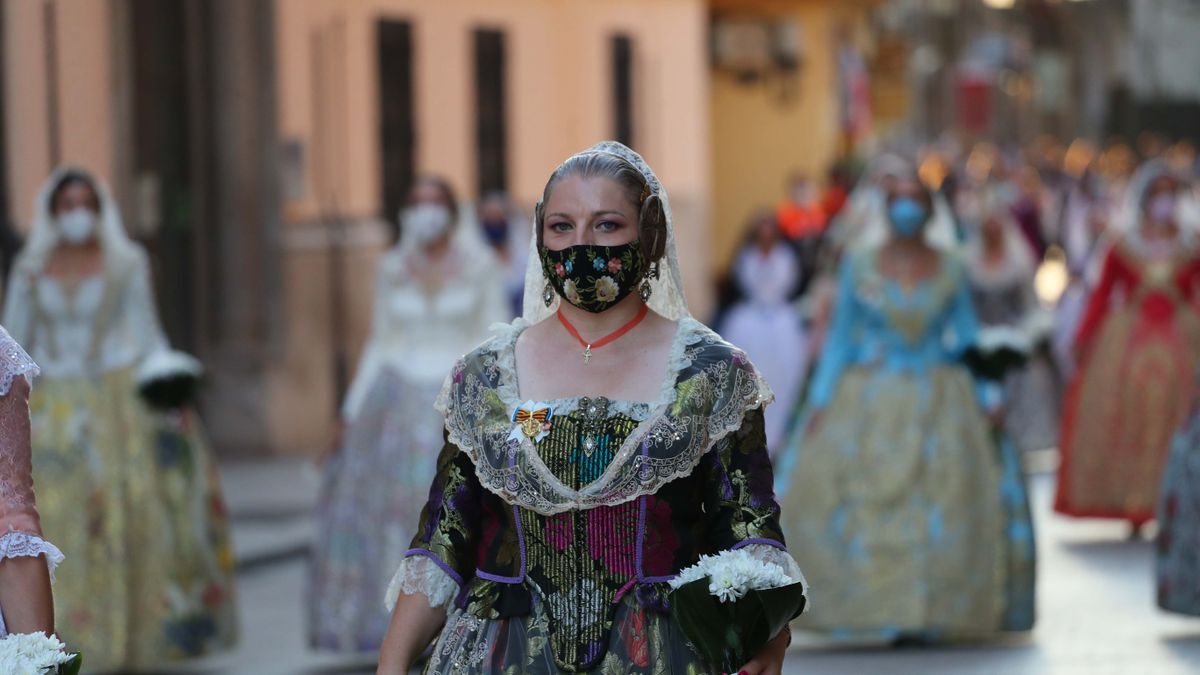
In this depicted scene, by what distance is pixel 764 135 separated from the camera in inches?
1412

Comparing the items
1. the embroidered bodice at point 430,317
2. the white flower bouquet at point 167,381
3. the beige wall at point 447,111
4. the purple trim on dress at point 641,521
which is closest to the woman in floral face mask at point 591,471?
the purple trim on dress at point 641,521

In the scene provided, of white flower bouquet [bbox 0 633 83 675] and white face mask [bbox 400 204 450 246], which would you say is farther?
white face mask [bbox 400 204 450 246]

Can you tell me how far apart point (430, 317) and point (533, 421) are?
20.0 feet

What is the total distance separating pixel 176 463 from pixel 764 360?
8.71m

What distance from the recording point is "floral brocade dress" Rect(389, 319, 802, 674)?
444 cm

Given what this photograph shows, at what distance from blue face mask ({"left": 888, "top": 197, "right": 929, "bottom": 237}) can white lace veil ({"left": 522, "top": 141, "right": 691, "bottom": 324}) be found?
18.1 ft

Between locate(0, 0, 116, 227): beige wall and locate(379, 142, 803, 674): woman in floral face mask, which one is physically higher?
locate(0, 0, 116, 227): beige wall

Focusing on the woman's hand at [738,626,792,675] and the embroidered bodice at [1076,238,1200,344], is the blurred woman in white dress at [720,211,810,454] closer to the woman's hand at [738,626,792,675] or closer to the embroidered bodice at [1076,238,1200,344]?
the embroidered bodice at [1076,238,1200,344]

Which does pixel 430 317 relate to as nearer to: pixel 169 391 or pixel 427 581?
pixel 169 391

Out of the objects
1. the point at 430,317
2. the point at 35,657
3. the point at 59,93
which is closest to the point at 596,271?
the point at 35,657

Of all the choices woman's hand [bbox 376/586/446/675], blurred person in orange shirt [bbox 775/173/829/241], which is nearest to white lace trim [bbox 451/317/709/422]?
woman's hand [bbox 376/586/446/675]

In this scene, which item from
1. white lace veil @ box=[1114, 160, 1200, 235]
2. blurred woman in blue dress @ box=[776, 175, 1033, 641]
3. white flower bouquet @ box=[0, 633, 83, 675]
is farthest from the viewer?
white lace veil @ box=[1114, 160, 1200, 235]

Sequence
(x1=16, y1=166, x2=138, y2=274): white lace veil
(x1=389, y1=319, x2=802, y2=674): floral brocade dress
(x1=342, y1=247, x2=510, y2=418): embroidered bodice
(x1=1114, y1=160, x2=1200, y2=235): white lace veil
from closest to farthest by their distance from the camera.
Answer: (x1=389, y1=319, x2=802, y2=674): floral brocade dress, (x1=16, y1=166, x2=138, y2=274): white lace veil, (x1=342, y1=247, x2=510, y2=418): embroidered bodice, (x1=1114, y1=160, x2=1200, y2=235): white lace veil

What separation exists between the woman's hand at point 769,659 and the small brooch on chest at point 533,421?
54 cm
